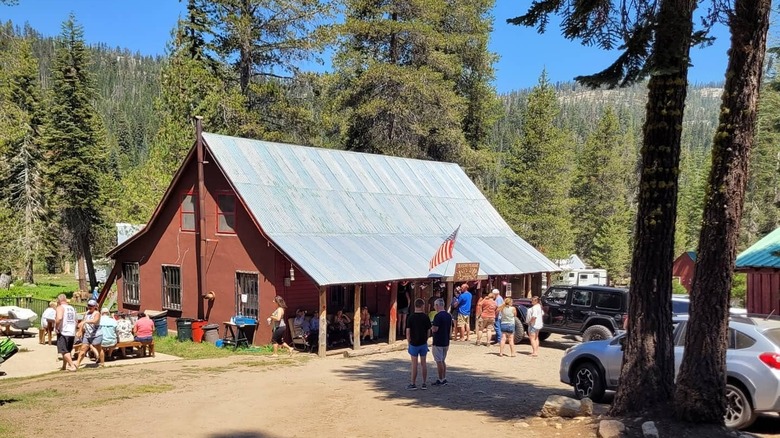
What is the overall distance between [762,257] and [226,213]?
15.3 m

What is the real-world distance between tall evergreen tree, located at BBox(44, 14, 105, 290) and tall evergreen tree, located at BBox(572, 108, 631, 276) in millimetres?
37066

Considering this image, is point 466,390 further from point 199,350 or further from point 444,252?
point 199,350

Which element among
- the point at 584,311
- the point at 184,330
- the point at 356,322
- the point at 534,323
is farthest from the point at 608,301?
the point at 184,330

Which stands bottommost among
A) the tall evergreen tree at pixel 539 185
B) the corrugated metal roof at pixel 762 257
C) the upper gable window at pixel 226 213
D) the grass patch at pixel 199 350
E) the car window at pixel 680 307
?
the grass patch at pixel 199 350

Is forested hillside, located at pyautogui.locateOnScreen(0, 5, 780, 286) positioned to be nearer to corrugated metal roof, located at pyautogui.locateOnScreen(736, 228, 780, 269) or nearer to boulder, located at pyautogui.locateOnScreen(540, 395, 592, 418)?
corrugated metal roof, located at pyautogui.locateOnScreen(736, 228, 780, 269)

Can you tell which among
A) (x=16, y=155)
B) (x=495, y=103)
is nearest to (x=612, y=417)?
(x=495, y=103)

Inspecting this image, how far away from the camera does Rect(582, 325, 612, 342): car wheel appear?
18.6 meters

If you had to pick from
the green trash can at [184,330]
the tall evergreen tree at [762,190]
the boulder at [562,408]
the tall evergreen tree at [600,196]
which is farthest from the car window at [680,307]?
the tall evergreen tree at [600,196]

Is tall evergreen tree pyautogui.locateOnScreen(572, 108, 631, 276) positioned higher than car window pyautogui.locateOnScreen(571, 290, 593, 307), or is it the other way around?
tall evergreen tree pyautogui.locateOnScreen(572, 108, 631, 276)

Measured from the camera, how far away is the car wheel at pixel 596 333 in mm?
18625

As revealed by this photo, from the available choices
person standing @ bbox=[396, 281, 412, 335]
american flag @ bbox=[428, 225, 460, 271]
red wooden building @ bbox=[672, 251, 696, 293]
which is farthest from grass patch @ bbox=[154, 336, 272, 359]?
red wooden building @ bbox=[672, 251, 696, 293]

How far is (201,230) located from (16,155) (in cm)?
3041

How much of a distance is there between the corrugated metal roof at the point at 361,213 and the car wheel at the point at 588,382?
308 inches

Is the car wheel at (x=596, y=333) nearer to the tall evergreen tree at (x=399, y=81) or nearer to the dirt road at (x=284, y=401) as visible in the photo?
the dirt road at (x=284, y=401)
